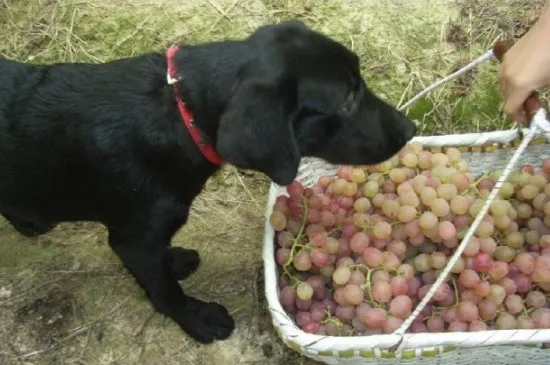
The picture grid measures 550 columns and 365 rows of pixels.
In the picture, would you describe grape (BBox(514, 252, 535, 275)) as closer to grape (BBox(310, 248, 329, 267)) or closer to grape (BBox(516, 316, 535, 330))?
grape (BBox(516, 316, 535, 330))

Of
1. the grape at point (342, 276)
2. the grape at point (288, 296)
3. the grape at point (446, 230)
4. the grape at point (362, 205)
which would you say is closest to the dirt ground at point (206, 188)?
the grape at point (288, 296)

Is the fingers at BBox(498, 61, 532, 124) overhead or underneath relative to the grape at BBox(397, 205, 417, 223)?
overhead

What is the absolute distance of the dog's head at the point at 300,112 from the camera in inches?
65.6

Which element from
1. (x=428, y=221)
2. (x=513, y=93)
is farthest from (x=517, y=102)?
(x=428, y=221)

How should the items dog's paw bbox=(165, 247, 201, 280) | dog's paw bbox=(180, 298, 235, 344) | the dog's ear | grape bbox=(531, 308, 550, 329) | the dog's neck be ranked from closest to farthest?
the dog's ear
the dog's neck
grape bbox=(531, 308, 550, 329)
dog's paw bbox=(180, 298, 235, 344)
dog's paw bbox=(165, 247, 201, 280)

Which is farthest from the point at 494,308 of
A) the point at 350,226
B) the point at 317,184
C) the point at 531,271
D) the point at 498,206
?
the point at 317,184

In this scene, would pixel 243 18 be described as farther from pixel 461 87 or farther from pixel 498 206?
pixel 498 206

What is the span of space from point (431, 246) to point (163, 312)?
2.85 ft

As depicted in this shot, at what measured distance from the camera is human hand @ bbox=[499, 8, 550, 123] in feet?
5.79

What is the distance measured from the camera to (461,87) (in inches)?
117

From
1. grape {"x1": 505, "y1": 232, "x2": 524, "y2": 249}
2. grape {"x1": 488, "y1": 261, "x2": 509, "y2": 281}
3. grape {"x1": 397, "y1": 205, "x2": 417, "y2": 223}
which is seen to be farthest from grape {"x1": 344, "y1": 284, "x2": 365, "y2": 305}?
grape {"x1": 505, "y1": 232, "x2": 524, "y2": 249}

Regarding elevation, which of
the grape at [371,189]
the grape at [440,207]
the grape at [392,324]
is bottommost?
the grape at [392,324]

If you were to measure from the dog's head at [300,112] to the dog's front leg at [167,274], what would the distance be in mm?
484

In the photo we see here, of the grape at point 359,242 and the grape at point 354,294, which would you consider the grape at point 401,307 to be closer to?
the grape at point 354,294
